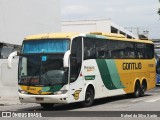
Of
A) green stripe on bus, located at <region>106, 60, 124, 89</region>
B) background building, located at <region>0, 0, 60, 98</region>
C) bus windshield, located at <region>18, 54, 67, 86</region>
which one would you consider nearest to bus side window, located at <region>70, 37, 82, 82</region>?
bus windshield, located at <region>18, 54, 67, 86</region>

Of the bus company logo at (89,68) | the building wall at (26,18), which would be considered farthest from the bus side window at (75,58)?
the building wall at (26,18)

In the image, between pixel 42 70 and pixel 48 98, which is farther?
pixel 42 70

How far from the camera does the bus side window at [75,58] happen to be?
1770 centimetres

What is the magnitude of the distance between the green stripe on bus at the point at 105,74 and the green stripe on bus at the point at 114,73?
22 cm

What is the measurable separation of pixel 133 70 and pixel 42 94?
797cm

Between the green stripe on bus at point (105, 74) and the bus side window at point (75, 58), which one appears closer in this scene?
the bus side window at point (75, 58)

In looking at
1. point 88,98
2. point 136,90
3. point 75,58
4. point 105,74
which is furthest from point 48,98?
point 136,90

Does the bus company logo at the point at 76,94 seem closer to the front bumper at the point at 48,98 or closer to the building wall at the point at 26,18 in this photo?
the front bumper at the point at 48,98

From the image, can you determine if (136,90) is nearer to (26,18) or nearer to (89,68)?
(89,68)

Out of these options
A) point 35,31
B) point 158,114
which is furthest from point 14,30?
point 158,114

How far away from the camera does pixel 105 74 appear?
68.3 ft

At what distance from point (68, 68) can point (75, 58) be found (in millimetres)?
710

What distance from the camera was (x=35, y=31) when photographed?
114 feet

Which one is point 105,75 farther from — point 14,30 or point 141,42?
point 14,30
